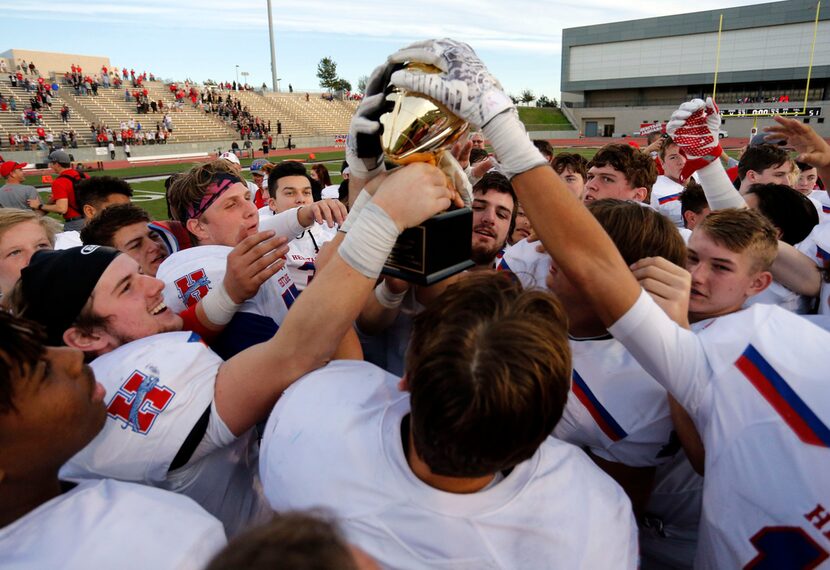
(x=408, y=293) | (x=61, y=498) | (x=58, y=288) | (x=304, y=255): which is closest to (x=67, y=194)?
(x=304, y=255)

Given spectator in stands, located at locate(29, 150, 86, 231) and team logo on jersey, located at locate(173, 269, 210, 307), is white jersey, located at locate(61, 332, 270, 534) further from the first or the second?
spectator in stands, located at locate(29, 150, 86, 231)

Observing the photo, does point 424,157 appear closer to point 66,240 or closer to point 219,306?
point 219,306

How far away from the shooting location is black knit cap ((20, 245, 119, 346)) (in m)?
1.71

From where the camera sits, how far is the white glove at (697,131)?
Answer: 2.75 meters

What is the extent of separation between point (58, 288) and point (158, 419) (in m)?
0.66

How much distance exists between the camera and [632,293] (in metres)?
1.33

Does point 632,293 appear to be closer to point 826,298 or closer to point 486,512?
point 486,512

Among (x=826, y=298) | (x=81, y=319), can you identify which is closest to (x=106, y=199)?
(x=81, y=319)

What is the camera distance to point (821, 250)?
2768 mm

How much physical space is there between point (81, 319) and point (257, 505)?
92cm

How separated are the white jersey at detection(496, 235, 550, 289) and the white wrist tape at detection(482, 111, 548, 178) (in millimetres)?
1284

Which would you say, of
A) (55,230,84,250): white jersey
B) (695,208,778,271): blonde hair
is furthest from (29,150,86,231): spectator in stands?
(695,208,778,271): blonde hair

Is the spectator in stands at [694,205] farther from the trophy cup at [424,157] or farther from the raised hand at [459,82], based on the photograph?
the raised hand at [459,82]

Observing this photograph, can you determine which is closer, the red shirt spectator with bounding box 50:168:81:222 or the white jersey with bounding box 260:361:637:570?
the white jersey with bounding box 260:361:637:570
